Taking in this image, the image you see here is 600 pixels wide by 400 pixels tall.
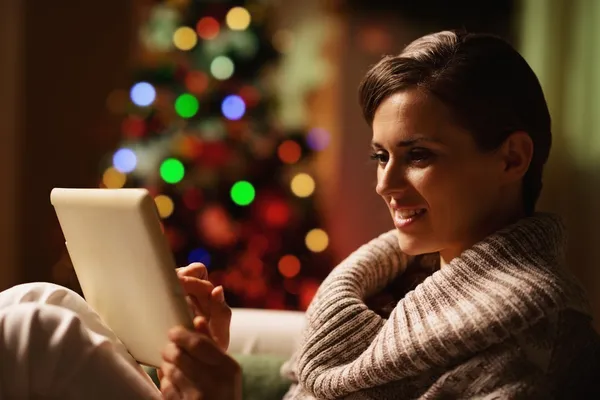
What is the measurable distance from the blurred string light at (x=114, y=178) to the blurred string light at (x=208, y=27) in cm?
69

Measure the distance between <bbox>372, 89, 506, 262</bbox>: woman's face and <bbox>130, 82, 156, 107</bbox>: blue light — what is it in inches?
83.3

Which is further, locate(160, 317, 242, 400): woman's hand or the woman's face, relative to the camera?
the woman's face

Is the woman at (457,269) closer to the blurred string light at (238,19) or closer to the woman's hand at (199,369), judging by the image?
the woman's hand at (199,369)

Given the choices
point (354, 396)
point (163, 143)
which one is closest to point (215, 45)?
point (163, 143)

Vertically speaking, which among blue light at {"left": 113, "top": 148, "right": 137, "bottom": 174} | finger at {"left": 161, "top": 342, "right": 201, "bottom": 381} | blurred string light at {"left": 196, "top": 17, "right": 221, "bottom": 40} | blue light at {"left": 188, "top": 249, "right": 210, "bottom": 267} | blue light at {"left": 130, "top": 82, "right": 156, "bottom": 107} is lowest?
blue light at {"left": 188, "top": 249, "right": 210, "bottom": 267}

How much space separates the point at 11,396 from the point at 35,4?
2.78 metres

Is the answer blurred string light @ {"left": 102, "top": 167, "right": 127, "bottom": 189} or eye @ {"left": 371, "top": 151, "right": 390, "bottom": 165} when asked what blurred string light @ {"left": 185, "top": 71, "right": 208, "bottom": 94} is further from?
eye @ {"left": 371, "top": 151, "right": 390, "bottom": 165}

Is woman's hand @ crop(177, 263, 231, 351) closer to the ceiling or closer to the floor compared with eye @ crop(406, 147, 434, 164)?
closer to the floor

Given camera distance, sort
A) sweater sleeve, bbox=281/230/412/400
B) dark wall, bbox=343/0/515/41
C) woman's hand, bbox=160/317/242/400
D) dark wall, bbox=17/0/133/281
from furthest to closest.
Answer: dark wall, bbox=17/0/133/281
dark wall, bbox=343/0/515/41
sweater sleeve, bbox=281/230/412/400
woman's hand, bbox=160/317/242/400

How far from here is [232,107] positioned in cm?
311

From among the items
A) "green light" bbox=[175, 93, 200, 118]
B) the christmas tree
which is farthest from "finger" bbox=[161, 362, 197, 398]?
"green light" bbox=[175, 93, 200, 118]

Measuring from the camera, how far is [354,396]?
1095 millimetres

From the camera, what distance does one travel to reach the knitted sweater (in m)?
0.97

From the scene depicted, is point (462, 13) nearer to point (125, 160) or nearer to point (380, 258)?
point (125, 160)
